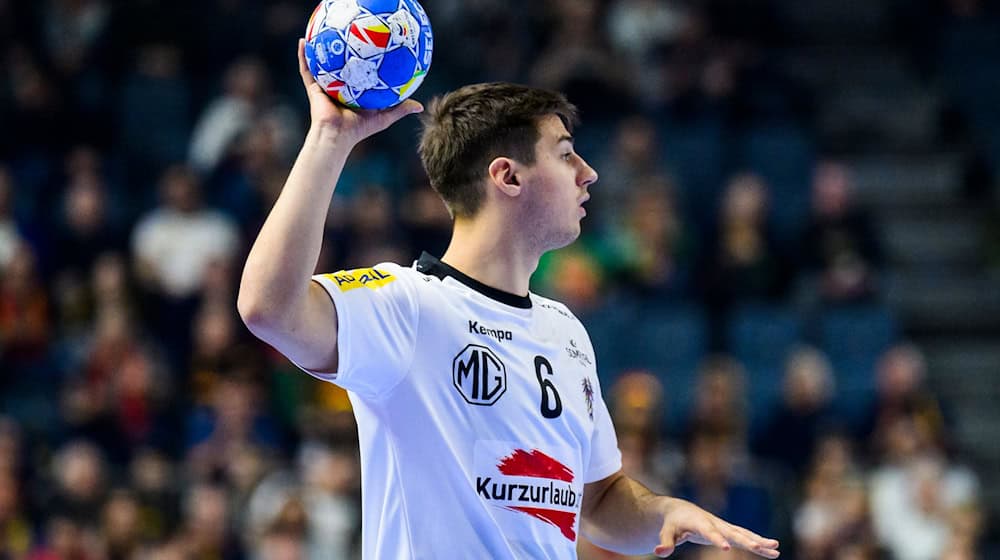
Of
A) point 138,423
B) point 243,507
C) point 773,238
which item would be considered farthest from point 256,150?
point 773,238

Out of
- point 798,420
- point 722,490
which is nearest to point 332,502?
point 722,490

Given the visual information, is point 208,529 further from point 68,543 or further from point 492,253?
point 492,253

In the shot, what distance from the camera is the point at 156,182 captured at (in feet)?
44.8

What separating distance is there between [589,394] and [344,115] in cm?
132

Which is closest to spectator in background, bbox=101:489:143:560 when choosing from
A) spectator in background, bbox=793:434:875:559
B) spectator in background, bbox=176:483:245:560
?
spectator in background, bbox=176:483:245:560

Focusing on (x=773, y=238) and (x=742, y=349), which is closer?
(x=742, y=349)

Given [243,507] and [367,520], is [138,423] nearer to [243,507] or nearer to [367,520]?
[243,507]

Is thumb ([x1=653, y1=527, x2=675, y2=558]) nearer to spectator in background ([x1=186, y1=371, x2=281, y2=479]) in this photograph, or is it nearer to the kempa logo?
the kempa logo

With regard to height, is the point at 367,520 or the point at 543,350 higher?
the point at 543,350

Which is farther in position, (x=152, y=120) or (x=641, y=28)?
(x=641, y=28)

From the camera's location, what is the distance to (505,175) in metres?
4.43

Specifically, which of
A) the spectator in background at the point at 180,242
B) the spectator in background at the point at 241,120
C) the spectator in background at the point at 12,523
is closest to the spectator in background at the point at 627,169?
the spectator in background at the point at 241,120

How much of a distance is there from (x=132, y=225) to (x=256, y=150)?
1.31 metres

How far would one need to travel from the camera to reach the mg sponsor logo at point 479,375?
4137 millimetres
